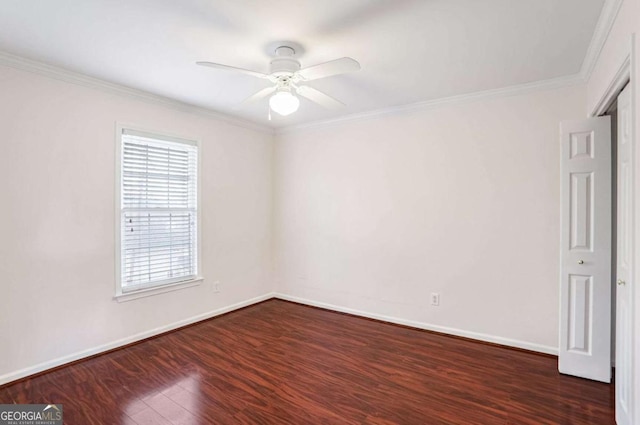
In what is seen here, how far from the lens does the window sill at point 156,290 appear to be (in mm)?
3161

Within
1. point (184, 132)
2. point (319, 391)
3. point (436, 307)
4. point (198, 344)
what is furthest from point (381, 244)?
point (184, 132)

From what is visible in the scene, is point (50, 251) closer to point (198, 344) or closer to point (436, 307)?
point (198, 344)

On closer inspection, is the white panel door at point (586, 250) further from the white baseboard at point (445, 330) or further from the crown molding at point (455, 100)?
the crown molding at point (455, 100)

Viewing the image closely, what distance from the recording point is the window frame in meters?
3.11

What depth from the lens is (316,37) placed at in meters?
2.21

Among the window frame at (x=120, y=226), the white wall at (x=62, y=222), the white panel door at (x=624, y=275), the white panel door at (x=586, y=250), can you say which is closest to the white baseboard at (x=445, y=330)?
the white panel door at (x=586, y=250)

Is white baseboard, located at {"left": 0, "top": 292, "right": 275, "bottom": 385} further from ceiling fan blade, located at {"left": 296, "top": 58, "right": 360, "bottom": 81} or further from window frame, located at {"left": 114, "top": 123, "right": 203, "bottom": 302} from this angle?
ceiling fan blade, located at {"left": 296, "top": 58, "right": 360, "bottom": 81}

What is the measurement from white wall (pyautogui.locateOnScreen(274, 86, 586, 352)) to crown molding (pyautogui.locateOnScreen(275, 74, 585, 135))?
56mm

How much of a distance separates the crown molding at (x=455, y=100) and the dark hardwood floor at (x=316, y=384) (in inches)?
97.1

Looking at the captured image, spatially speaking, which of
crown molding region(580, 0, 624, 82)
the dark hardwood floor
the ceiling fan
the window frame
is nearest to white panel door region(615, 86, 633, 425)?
the dark hardwood floor

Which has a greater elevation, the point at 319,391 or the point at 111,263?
the point at 111,263

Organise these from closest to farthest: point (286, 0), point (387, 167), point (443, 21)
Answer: point (286, 0)
point (443, 21)
point (387, 167)

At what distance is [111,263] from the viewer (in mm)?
3076

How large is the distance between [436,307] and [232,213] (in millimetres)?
2739
